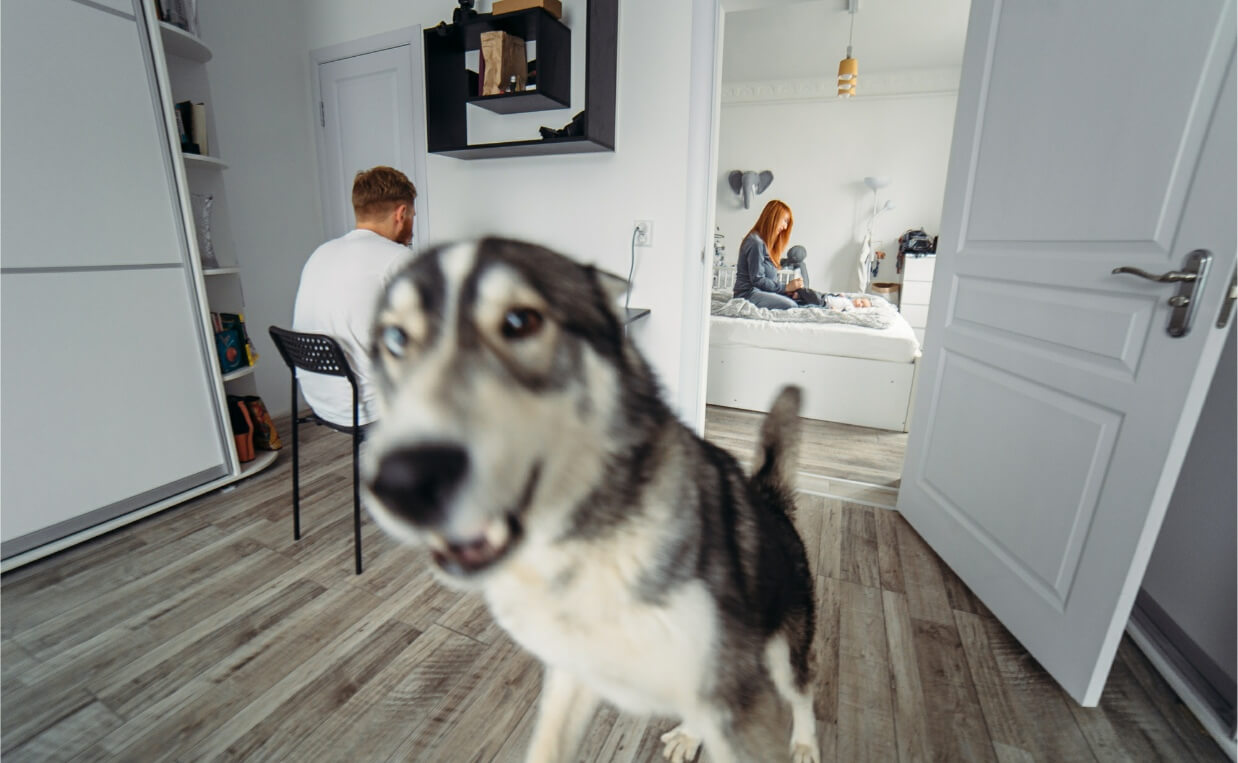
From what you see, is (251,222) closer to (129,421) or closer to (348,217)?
(348,217)

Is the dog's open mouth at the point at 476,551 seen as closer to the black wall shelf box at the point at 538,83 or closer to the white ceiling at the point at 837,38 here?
the black wall shelf box at the point at 538,83

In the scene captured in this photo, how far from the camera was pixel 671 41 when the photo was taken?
90.7 inches

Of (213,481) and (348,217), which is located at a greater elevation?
(348,217)

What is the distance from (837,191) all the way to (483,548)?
7.29m

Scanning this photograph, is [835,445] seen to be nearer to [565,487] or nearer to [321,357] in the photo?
[321,357]

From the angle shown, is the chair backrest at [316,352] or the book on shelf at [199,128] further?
the book on shelf at [199,128]

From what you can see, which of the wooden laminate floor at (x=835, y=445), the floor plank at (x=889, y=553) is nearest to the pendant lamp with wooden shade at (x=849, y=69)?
the wooden laminate floor at (x=835, y=445)

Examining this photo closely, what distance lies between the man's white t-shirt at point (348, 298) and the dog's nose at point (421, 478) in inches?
54.3

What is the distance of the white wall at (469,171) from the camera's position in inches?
94.4

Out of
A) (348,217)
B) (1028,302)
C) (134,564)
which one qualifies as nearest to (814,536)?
(1028,302)

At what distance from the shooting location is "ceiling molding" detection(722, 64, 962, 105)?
587cm

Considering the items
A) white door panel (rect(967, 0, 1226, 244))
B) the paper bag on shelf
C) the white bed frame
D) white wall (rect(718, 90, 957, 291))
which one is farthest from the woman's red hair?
white wall (rect(718, 90, 957, 291))

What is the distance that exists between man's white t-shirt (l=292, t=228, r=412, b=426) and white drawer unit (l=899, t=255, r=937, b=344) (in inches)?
238

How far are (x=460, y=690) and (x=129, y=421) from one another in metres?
1.79
